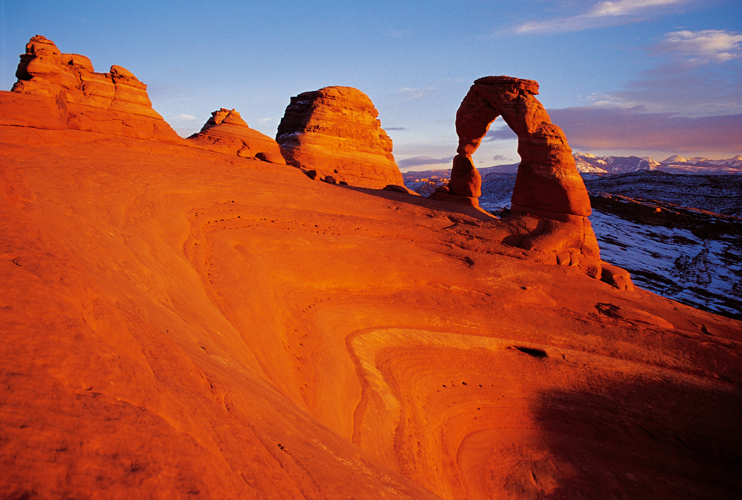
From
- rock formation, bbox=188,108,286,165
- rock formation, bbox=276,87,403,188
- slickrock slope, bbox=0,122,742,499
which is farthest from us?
rock formation, bbox=276,87,403,188

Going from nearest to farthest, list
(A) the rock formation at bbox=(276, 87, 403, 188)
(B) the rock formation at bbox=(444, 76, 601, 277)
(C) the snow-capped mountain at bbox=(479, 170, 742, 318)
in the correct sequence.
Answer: (B) the rock formation at bbox=(444, 76, 601, 277), (C) the snow-capped mountain at bbox=(479, 170, 742, 318), (A) the rock formation at bbox=(276, 87, 403, 188)

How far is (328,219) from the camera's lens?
11852 mm

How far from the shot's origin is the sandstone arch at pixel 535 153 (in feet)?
48.6

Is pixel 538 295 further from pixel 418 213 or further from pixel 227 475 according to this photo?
pixel 227 475

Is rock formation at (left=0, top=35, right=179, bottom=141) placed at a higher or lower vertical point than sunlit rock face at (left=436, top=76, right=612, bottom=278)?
higher

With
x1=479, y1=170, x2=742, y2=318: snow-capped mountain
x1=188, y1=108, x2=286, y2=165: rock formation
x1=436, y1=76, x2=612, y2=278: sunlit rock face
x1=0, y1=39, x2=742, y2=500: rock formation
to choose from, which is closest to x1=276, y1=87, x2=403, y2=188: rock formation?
x1=188, y1=108, x2=286, y2=165: rock formation

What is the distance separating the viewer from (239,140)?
70.3ft

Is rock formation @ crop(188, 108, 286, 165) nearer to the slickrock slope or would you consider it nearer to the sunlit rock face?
the slickrock slope

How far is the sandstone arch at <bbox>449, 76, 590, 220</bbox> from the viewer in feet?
48.6

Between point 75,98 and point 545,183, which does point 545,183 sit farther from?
point 75,98

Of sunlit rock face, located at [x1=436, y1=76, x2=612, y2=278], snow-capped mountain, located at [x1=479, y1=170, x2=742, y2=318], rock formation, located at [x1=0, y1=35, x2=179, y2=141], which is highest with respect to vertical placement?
rock formation, located at [x1=0, y1=35, x2=179, y2=141]

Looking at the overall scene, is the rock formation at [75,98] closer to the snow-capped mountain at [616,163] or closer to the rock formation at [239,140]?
the rock formation at [239,140]

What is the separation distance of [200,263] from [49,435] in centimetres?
603

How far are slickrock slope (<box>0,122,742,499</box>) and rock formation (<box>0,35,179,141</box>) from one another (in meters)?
1.12
